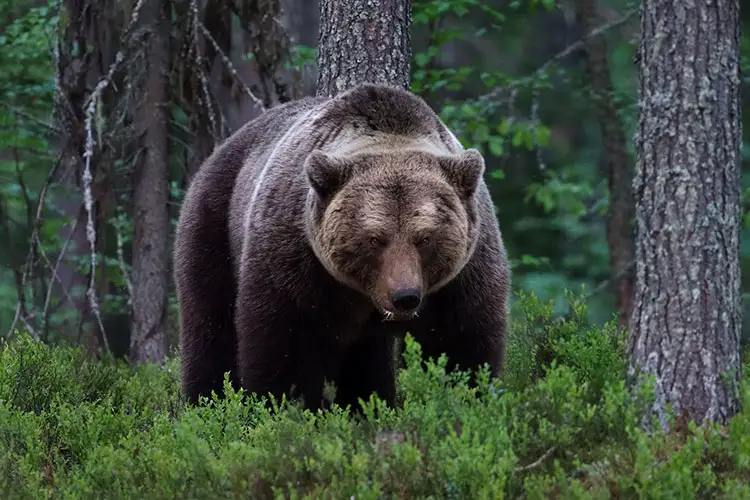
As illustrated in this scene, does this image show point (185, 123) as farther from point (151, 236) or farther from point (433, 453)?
point (433, 453)

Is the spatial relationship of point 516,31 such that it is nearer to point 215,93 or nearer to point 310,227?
point 215,93

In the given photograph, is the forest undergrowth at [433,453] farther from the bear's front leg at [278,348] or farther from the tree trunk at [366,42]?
the tree trunk at [366,42]

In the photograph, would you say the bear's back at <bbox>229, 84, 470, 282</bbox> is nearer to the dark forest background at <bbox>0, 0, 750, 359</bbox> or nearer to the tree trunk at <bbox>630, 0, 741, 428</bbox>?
the tree trunk at <bbox>630, 0, 741, 428</bbox>

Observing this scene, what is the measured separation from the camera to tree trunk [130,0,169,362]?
373 inches

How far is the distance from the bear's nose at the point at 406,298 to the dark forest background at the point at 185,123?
2332mm


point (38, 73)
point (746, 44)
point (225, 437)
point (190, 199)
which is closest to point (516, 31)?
point (746, 44)

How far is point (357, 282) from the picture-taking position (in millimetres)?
5086

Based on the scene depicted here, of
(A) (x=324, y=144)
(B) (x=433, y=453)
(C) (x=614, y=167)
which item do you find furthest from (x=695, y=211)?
(C) (x=614, y=167)

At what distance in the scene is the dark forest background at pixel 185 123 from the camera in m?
8.72

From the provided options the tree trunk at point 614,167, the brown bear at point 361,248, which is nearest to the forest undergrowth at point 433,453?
the brown bear at point 361,248

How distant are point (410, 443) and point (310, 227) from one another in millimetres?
1734

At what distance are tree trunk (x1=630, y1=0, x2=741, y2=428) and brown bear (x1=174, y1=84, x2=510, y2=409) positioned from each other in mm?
1015

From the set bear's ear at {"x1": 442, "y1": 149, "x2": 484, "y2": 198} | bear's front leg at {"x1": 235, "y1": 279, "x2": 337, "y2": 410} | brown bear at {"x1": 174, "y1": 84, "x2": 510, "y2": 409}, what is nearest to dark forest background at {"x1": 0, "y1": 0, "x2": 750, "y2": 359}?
brown bear at {"x1": 174, "y1": 84, "x2": 510, "y2": 409}

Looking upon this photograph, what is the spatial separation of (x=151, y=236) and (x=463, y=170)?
16.7 ft
